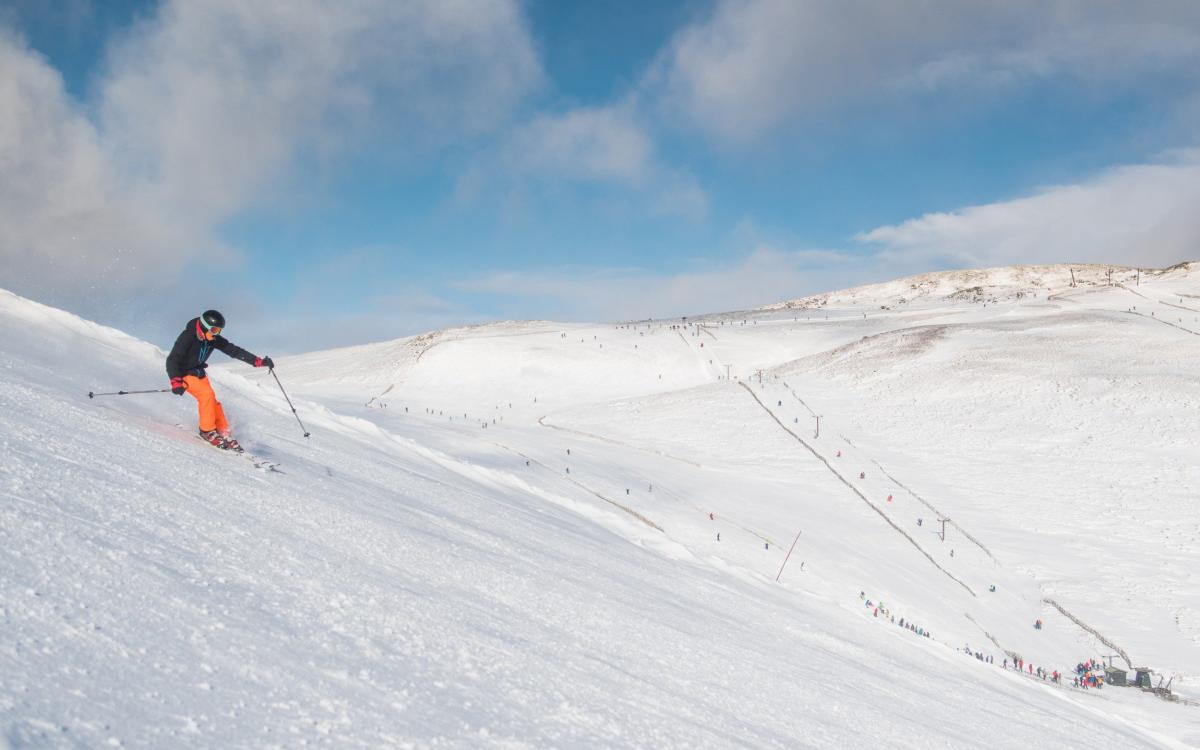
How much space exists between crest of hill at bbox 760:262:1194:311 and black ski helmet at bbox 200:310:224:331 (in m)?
147

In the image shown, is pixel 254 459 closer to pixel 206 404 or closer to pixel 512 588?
pixel 206 404

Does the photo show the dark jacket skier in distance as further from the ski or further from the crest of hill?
the crest of hill

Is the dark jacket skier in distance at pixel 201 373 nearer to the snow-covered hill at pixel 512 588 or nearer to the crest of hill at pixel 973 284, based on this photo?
the snow-covered hill at pixel 512 588

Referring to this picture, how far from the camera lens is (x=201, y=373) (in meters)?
10.7

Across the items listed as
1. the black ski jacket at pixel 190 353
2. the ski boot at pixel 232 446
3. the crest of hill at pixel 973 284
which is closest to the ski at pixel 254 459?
the ski boot at pixel 232 446

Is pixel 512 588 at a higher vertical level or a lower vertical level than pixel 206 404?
lower

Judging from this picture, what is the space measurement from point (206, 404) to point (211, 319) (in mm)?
1269

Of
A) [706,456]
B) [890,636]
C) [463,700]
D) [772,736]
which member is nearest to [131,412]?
[463,700]

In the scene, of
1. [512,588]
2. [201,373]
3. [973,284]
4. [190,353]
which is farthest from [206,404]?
[973,284]

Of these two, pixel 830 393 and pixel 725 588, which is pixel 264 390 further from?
pixel 830 393

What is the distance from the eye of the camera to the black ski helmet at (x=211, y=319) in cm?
1062

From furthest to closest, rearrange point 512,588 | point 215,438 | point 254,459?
point 215,438 → point 254,459 → point 512,588

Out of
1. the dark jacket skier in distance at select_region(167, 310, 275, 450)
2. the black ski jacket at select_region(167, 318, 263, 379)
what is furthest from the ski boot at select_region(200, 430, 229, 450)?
the black ski jacket at select_region(167, 318, 263, 379)

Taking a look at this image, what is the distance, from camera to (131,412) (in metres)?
11.2
